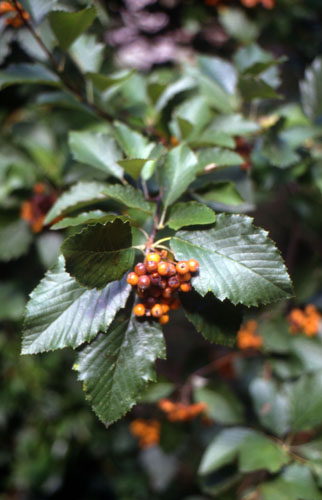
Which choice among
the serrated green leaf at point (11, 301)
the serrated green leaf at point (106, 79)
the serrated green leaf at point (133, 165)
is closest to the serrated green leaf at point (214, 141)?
the serrated green leaf at point (133, 165)

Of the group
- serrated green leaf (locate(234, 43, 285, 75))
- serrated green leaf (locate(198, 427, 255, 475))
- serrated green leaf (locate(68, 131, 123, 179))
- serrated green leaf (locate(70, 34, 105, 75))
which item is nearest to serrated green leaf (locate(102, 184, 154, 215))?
serrated green leaf (locate(68, 131, 123, 179))

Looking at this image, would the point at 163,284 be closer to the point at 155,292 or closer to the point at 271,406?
the point at 155,292

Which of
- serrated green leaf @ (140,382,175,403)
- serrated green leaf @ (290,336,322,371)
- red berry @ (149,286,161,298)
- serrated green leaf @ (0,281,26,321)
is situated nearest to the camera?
red berry @ (149,286,161,298)

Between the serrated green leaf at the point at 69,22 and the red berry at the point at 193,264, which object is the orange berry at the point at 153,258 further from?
the serrated green leaf at the point at 69,22

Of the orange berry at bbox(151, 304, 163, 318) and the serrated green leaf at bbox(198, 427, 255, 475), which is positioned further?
the serrated green leaf at bbox(198, 427, 255, 475)

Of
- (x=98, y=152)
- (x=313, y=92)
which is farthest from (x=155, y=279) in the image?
(x=313, y=92)

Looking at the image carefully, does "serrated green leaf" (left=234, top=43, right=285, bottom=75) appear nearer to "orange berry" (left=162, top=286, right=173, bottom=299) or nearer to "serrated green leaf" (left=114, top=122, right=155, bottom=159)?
"serrated green leaf" (left=114, top=122, right=155, bottom=159)

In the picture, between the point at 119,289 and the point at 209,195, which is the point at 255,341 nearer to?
the point at 209,195
